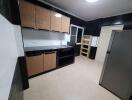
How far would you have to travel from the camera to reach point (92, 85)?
81.6 inches

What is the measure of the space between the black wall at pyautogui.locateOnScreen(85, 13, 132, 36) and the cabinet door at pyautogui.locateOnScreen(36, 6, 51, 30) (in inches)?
117

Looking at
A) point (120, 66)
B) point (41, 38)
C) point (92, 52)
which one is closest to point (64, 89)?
point (120, 66)

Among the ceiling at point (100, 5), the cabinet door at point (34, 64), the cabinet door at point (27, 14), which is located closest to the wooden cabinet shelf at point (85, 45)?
the ceiling at point (100, 5)

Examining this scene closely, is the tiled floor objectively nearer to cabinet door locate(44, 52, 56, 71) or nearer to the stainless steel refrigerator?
the stainless steel refrigerator

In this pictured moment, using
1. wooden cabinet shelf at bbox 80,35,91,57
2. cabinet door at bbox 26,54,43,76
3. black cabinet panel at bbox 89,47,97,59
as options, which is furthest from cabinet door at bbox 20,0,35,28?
black cabinet panel at bbox 89,47,97,59

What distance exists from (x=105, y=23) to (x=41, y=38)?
3336 mm

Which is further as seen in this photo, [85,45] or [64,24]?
[85,45]

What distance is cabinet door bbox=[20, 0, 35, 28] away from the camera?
6.10ft

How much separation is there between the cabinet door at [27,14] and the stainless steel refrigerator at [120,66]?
2247 millimetres

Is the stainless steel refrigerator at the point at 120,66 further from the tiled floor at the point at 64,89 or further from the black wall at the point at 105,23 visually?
the black wall at the point at 105,23

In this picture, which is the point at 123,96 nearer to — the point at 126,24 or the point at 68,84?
the point at 68,84

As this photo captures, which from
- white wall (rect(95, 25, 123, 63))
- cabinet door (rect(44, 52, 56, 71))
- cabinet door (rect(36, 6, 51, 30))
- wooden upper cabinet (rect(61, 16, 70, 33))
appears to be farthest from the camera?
white wall (rect(95, 25, 123, 63))

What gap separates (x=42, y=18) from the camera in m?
2.26

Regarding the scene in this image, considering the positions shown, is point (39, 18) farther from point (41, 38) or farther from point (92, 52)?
point (92, 52)
